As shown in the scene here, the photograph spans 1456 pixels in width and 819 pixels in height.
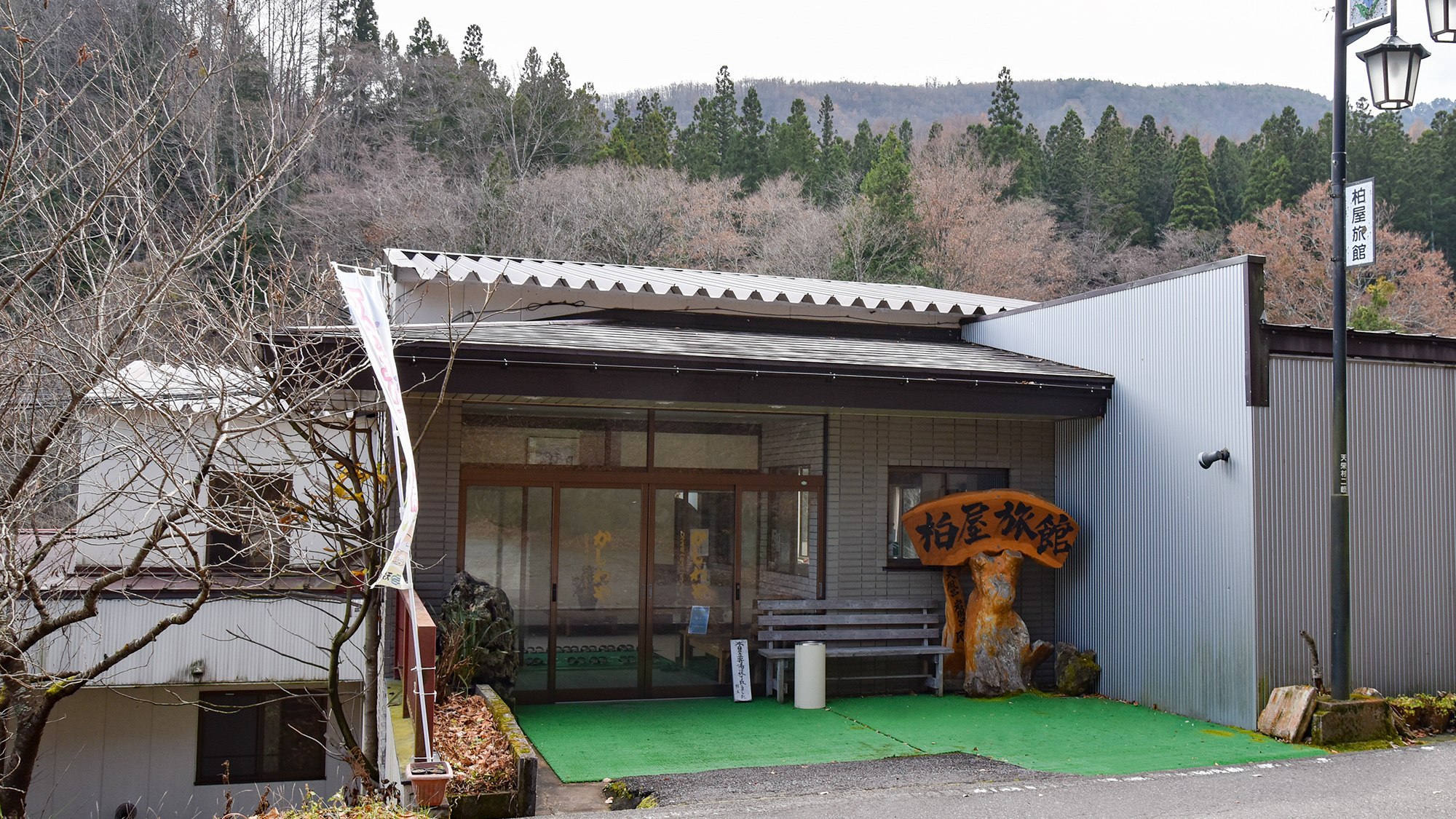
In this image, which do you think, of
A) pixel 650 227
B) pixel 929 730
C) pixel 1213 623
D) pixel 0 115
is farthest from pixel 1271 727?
pixel 650 227

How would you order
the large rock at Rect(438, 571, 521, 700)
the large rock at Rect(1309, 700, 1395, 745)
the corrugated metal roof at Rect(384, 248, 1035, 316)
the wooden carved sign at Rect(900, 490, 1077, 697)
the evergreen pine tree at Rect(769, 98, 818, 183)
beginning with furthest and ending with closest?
the evergreen pine tree at Rect(769, 98, 818, 183), the corrugated metal roof at Rect(384, 248, 1035, 316), the wooden carved sign at Rect(900, 490, 1077, 697), the large rock at Rect(438, 571, 521, 700), the large rock at Rect(1309, 700, 1395, 745)

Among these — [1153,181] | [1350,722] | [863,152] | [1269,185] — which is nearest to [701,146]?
[863,152]

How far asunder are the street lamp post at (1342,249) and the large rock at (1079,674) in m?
2.37

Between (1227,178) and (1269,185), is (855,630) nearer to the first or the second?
(1269,185)

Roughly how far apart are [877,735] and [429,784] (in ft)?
15.3

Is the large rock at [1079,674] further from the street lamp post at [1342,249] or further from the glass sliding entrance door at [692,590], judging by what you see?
the glass sliding entrance door at [692,590]

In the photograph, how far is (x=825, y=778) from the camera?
7590 mm

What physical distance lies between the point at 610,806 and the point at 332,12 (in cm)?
3707

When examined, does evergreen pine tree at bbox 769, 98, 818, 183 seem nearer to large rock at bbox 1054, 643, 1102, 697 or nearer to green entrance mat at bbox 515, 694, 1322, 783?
large rock at bbox 1054, 643, 1102, 697

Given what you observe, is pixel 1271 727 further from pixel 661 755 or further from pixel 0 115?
pixel 0 115

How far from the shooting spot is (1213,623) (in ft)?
31.1

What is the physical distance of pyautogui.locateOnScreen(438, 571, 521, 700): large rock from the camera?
8945 mm

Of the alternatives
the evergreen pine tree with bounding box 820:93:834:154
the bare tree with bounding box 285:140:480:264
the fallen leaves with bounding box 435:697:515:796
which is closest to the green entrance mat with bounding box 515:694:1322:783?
the fallen leaves with bounding box 435:697:515:796

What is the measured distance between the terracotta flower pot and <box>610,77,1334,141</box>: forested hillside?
84690mm
